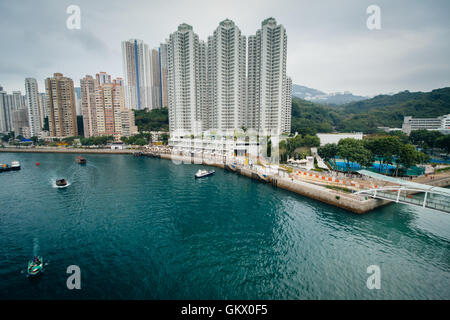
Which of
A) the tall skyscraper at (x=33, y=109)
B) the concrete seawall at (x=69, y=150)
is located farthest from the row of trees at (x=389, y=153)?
the tall skyscraper at (x=33, y=109)

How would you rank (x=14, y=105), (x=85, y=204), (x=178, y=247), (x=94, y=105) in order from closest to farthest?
(x=178, y=247)
(x=85, y=204)
(x=94, y=105)
(x=14, y=105)

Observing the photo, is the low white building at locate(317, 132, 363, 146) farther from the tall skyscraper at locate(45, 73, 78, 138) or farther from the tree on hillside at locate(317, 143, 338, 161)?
the tall skyscraper at locate(45, 73, 78, 138)

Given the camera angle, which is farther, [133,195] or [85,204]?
[133,195]

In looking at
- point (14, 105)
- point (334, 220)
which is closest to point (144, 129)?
point (334, 220)

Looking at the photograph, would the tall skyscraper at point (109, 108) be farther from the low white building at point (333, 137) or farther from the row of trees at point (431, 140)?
the row of trees at point (431, 140)

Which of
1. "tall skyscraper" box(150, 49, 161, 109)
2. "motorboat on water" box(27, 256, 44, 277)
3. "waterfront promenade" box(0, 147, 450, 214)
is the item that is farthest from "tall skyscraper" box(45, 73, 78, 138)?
"motorboat on water" box(27, 256, 44, 277)
